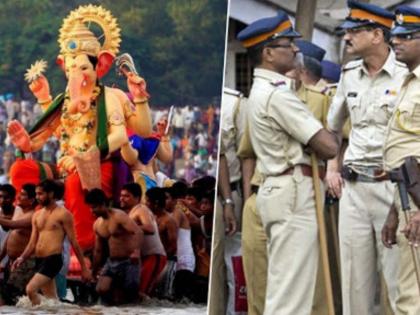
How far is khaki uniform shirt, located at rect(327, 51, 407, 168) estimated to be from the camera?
865 cm

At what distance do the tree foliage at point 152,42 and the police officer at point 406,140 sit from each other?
4.29ft

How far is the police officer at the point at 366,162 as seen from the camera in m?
8.67

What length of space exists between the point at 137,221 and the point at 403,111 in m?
2.00

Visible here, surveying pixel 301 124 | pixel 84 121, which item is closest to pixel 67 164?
pixel 84 121

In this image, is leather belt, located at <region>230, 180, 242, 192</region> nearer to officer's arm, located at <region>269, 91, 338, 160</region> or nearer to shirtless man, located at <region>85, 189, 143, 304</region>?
shirtless man, located at <region>85, 189, 143, 304</region>

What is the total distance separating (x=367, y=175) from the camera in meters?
8.73

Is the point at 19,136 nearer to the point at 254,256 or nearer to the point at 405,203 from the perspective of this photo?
the point at 254,256

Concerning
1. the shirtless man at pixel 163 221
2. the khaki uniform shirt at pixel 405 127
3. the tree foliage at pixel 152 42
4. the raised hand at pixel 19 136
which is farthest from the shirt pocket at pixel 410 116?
the raised hand at pixel 19 136

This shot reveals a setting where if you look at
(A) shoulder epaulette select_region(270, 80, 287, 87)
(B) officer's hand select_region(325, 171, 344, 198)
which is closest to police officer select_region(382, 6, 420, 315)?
(A) shoulder epaulette select_region(270, 80, 287, 87)

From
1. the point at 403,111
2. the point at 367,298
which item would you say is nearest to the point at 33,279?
the point at 367,298

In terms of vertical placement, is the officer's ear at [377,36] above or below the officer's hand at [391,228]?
above

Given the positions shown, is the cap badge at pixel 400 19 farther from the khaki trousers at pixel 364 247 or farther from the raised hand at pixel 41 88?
the raised hand at pixel 41 88

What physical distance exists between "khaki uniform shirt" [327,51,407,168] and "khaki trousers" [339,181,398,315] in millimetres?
152

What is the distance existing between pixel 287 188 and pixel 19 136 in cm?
178
